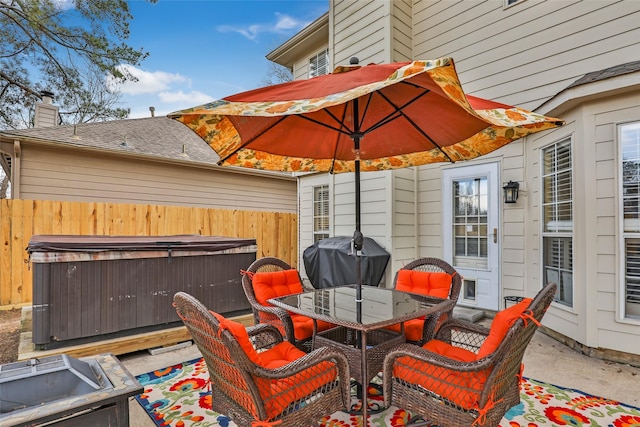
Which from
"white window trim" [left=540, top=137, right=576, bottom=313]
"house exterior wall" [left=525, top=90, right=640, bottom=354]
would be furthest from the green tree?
"house exterior wall" [left=525, top=90, right=640, bottom=354]

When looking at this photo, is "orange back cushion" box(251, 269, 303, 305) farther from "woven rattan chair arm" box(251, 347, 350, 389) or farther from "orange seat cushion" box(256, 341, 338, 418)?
"woven rattan chair arm" box(251, 347, 350, 389)

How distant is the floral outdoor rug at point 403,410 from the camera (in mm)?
2312

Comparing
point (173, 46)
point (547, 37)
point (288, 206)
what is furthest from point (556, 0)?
point (173, 46)

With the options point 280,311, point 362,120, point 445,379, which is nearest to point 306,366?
point 445,379

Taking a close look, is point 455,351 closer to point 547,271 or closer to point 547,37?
point 547,271

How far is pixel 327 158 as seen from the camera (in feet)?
12.2

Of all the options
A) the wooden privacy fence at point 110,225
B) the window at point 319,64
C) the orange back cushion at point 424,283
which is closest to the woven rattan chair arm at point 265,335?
the orange back cushion at point 424,283

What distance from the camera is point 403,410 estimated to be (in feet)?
7.57

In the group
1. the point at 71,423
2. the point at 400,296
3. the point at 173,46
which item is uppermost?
the point at 173,46

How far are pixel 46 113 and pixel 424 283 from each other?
8.90m

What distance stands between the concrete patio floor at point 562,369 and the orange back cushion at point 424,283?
1.12 metres

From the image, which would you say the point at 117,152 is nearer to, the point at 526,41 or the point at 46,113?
the point at 46,113

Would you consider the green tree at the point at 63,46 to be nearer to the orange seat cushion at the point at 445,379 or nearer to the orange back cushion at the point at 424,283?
the orange back cushion at the point at 424,283

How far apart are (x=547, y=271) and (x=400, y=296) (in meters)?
2.57
